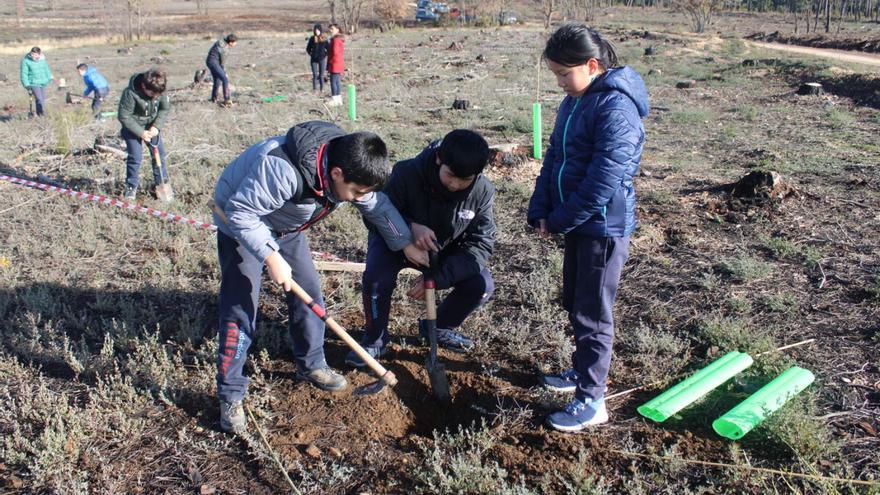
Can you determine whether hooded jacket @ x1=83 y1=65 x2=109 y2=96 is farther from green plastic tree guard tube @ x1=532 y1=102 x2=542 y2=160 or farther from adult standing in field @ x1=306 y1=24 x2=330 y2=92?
green plastic tree guard tube @ x1=532 y1=102 x2=542 y2=160

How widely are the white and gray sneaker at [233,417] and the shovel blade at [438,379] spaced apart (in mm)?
978

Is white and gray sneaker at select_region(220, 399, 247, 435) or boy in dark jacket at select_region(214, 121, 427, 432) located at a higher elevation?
boy in dark jacket at select_region(214, 121, 427, 432)

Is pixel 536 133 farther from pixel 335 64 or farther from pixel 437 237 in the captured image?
pixel 335 64

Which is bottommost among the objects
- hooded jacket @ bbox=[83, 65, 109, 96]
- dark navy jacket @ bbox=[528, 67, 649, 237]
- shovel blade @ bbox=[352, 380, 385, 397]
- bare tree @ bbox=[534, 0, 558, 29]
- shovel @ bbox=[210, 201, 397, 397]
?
shovel blade @ bbox=[352, 380, 385, 397]

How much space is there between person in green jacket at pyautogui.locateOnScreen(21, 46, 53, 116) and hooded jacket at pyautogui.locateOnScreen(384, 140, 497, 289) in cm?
1305

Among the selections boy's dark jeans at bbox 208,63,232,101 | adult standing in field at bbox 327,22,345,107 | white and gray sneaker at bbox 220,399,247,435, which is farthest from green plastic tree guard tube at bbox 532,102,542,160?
boy's dark jeans at bbox 208,63,232,101

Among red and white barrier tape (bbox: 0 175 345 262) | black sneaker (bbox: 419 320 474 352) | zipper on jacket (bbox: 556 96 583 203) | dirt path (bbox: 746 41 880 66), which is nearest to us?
zipper on jacket (bbox: 556 96 583 203)

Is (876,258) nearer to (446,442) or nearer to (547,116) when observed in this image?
(446,442)

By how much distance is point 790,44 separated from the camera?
92.1 feet

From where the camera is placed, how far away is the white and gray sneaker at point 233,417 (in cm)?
314

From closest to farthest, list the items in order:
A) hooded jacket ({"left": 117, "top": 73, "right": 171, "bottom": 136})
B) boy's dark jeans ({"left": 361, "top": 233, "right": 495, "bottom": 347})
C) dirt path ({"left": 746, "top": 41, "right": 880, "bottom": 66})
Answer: boy's dark jeans ({"left": 361, "top": 233, "right": 495, "bottom": 347}) → hooded jacket ({"left": 117, "top": 73, "right": 171, "bottom": 136}) → dirt path ({"left": 746, "top": 41, "right": 880, "bottom": 66})

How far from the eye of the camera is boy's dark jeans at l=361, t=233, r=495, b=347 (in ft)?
11.8

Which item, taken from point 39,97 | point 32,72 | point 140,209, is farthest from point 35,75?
point 140,209

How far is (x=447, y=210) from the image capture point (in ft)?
11.4
